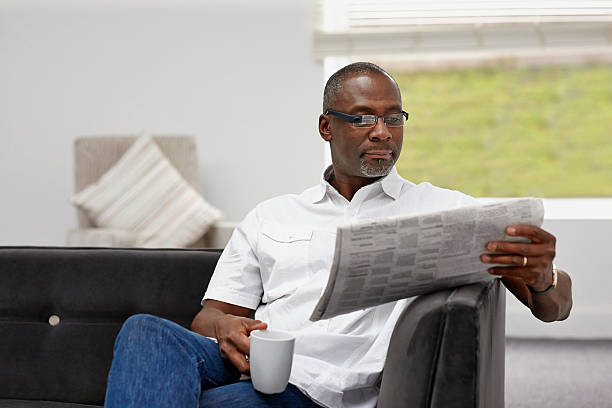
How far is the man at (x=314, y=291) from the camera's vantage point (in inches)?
49.7

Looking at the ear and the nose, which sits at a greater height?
the ear

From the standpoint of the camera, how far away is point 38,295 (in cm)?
178

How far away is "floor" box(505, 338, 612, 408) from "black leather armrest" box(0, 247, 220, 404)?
1348 millimetres

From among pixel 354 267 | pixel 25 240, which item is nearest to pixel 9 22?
pixel 25 240

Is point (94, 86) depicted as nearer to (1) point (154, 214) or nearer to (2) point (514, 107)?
(1) point (154, 214)

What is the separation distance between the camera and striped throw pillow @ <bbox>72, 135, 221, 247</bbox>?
3.51 metres

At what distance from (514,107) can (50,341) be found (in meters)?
3.06

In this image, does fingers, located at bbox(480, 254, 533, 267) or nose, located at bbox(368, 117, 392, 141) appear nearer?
fingers, located at bbox(480, 254, 533, 267)

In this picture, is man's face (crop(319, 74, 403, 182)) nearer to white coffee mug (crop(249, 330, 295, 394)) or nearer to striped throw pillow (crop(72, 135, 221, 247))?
white coffee mug (crop(249, 330, 295, 394))

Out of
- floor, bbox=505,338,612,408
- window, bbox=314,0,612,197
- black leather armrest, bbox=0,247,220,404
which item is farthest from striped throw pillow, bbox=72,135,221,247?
black leather armrest, bbox=0,247,220,404

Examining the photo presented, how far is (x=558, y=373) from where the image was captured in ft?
9.77

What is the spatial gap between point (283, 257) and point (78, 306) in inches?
21.1

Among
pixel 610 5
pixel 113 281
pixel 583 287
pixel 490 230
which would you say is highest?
pixel 610 5

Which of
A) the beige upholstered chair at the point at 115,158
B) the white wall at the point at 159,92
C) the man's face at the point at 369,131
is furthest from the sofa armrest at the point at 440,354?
the white wall at the point at 159,92
